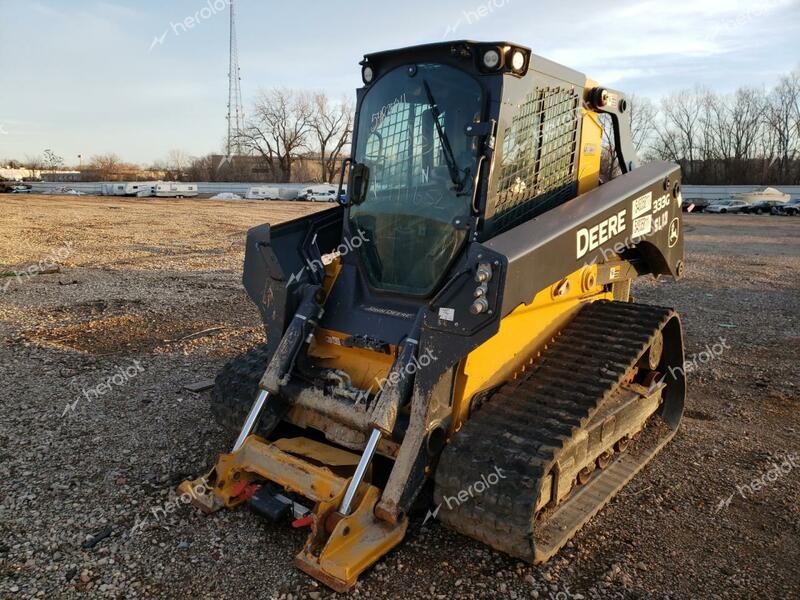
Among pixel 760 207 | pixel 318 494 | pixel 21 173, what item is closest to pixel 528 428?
pixel 318 494

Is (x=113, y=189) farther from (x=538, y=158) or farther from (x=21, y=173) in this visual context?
(x=538, y=158)

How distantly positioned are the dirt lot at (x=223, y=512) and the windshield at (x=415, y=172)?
163 centimetres

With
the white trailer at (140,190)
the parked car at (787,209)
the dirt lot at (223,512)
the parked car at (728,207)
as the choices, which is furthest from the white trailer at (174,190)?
the parked car at (787,209)

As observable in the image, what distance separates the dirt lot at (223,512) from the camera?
316 centimetres

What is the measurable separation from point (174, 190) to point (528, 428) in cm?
4588

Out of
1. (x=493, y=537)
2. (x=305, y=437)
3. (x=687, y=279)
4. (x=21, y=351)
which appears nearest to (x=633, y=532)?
(x=493, y=537)

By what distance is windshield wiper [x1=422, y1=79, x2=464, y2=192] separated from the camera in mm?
3725

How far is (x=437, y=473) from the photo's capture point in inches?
128

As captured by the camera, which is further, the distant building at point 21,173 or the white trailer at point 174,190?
the distant building at point 21,173

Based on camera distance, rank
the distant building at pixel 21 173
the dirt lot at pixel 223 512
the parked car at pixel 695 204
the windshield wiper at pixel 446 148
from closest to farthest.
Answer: the dirt lot at pixel 223 512 < the windshield wiper at pixel 446 148 < the parked car at pixel 695 204 < the distant building at pixel 21 173

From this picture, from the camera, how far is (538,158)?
402 centimetres

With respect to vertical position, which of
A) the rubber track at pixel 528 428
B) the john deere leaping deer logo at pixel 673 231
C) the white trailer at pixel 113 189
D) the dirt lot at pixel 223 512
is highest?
the john deere leaping deer logo at pixel 673 231

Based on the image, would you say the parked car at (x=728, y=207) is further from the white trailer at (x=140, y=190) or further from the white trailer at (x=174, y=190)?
the white trailer at (x=140, y=190)

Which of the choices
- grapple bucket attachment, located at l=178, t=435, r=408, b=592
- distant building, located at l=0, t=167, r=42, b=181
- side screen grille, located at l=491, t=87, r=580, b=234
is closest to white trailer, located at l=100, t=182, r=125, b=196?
distant building, located at l=0, t=167, r=42, b=181
